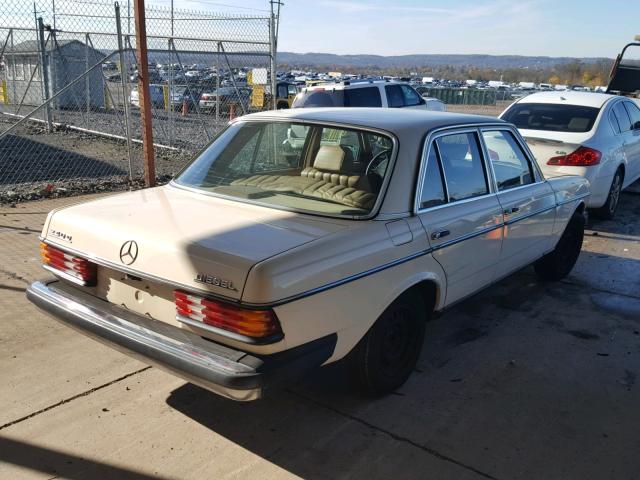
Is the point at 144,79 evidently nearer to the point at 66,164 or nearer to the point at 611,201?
the point at 66,164

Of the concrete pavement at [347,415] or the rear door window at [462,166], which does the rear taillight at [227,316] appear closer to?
the concrete pavement at [347,415]

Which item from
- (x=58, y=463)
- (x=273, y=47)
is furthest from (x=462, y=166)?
(x=273, y=47)

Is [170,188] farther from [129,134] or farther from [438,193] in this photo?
[129,134]

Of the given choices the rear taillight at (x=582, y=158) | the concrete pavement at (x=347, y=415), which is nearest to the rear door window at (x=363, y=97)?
the rear taillight at (x=582, y=158)

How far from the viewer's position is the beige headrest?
3.71 meters

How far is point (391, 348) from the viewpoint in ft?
11.6

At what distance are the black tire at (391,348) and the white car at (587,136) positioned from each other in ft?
13.8

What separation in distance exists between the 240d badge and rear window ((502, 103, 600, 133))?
6.54 metres

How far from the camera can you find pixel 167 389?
11.8ft

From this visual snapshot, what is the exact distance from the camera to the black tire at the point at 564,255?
18.6 ft

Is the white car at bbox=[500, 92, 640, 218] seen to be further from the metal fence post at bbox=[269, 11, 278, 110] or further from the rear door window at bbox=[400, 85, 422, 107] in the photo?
the rear door window at bbox=[400, 85, 422, 107]

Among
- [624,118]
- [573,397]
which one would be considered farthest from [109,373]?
[624,118]

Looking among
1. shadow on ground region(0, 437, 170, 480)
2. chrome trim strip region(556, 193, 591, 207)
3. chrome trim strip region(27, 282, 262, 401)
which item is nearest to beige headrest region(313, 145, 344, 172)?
chrome trim strip region(27, 282, 262, 401)

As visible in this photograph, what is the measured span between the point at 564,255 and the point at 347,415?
11.1ft
